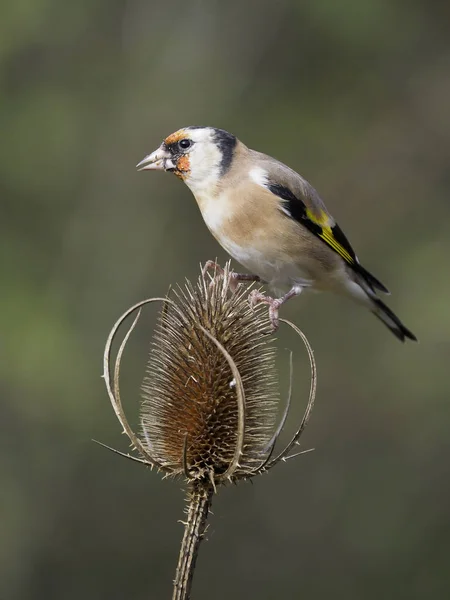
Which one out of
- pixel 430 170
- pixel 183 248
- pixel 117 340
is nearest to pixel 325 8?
pixel 430 170

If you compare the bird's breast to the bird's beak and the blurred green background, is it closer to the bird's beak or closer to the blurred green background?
the bird's beak

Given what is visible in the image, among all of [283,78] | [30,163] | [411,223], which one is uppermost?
[283,78]

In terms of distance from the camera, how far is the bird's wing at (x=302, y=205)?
4.86m

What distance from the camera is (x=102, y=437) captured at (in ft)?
30.5

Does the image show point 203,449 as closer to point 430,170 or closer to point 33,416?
point 33,416

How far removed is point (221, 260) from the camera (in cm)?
991

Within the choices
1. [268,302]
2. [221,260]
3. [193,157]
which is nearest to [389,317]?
[193,157]

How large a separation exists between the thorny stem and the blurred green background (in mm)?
5052

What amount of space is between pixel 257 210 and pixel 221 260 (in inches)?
205

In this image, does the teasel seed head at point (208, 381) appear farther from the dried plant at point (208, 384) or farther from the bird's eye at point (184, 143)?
the bird's eye at point (184, 143)

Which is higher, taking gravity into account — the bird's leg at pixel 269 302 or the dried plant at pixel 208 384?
the bird's leg at pixel 269 302

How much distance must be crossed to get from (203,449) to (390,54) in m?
8.94

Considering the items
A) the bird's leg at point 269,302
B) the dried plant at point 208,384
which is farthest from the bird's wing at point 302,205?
the dried plant at point 208,384

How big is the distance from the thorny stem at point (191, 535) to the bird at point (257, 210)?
1336mm
